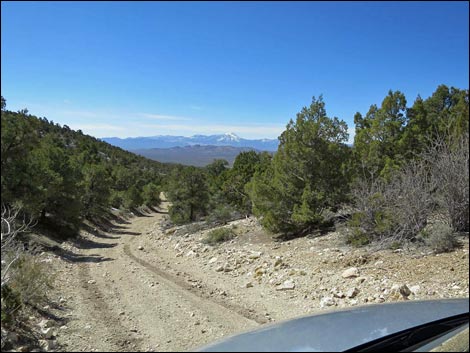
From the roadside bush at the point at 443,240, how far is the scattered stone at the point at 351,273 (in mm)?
1780

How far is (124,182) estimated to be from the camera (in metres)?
48.1

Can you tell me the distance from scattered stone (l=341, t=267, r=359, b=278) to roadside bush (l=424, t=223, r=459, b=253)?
5.84ft

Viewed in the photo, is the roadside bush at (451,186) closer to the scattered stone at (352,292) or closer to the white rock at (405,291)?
the white rock at (405,291)

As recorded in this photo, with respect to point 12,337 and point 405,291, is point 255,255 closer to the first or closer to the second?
point 405,291

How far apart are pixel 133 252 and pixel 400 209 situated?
10.8 metres

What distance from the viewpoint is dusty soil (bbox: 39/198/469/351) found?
2982 millimetres

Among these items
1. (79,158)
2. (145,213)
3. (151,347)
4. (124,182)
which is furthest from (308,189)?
(124,182)

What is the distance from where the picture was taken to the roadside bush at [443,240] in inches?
314

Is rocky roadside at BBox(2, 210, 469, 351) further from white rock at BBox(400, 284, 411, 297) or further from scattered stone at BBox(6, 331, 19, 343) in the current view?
scattered stone at BBox(6, 331, 19, 343)

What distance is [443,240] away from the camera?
7.98 meters

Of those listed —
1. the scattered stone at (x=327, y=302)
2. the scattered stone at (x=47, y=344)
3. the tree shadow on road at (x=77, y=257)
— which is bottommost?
the tree shadow on road at (x=77, y=257)

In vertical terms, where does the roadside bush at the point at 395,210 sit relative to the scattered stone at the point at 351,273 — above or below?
above

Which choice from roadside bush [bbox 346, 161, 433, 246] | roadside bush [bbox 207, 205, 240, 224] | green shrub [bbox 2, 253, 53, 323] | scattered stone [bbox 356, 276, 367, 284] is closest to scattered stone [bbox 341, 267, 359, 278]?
scattered stone [bbox 356, 276, 367, 284]

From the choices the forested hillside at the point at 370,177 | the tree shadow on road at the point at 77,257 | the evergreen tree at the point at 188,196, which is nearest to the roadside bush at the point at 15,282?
the forested hillside at the point at 370,177
